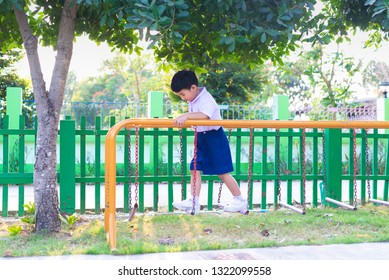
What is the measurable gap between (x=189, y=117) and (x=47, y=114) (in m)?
1.51

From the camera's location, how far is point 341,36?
265 inches

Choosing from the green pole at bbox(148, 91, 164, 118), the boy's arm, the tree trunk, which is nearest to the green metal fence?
the boy's arm

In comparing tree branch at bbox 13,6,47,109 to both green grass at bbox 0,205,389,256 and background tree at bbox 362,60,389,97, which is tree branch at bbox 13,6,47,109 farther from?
background tree at bbox 362,60,389,97

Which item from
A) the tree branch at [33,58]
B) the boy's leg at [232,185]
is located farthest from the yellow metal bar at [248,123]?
the tree branch at [33,58]

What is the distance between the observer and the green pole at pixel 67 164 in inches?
258

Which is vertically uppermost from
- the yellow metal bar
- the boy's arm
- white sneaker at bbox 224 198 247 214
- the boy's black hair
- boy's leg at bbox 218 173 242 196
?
the boy's black hair

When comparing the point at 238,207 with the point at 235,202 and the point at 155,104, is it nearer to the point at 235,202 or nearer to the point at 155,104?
the point at 235,202

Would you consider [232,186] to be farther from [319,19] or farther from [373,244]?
[319,19]

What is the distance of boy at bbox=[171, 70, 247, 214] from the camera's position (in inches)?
220

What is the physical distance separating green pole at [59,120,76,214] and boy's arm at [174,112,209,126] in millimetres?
1877

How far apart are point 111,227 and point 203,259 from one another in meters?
1.03

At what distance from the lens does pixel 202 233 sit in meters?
5.49

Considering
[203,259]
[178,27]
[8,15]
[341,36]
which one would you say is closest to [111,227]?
[203,259]

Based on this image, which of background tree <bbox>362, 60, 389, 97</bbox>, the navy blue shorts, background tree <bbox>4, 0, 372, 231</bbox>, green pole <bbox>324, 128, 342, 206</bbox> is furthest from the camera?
background tree <bbox>362, 60, 389, 97</bbox>
